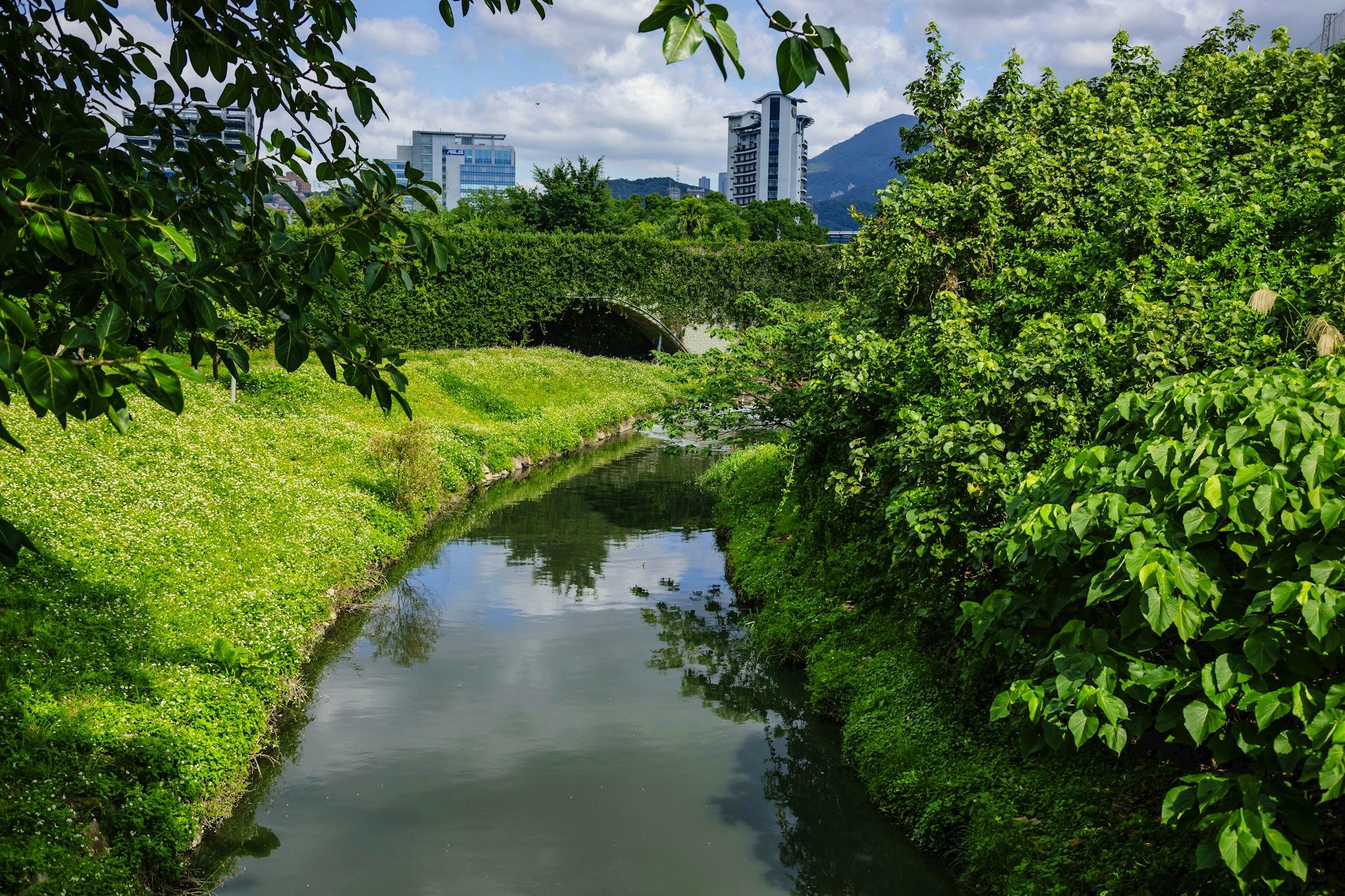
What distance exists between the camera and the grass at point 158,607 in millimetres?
6559

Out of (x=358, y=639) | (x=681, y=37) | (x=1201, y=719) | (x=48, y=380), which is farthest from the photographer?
(x=358, y=639)

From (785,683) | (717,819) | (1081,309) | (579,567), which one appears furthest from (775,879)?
(579,567)

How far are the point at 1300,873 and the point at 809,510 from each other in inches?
350

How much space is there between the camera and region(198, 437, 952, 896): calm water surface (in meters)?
7.55

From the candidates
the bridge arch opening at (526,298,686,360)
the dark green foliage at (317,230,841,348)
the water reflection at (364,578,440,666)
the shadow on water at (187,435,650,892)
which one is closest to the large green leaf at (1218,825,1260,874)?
the shadow on water at (187,435,650,892)

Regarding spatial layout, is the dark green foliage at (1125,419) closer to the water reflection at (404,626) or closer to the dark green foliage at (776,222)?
the water reflection at (404,626)

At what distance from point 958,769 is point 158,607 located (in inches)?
290

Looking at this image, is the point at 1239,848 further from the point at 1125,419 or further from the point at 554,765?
the point at 554,765

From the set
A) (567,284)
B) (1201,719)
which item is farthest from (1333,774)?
(567,284)

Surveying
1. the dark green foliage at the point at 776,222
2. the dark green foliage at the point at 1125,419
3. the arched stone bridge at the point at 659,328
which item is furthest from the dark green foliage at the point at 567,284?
the dark green foliage at the point at 776,222

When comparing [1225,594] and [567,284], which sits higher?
[567,284]

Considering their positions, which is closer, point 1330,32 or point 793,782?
point 793,782

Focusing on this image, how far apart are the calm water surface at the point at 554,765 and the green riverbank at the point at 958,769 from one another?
0.37 m

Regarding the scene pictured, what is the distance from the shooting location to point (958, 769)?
783 centimetres
